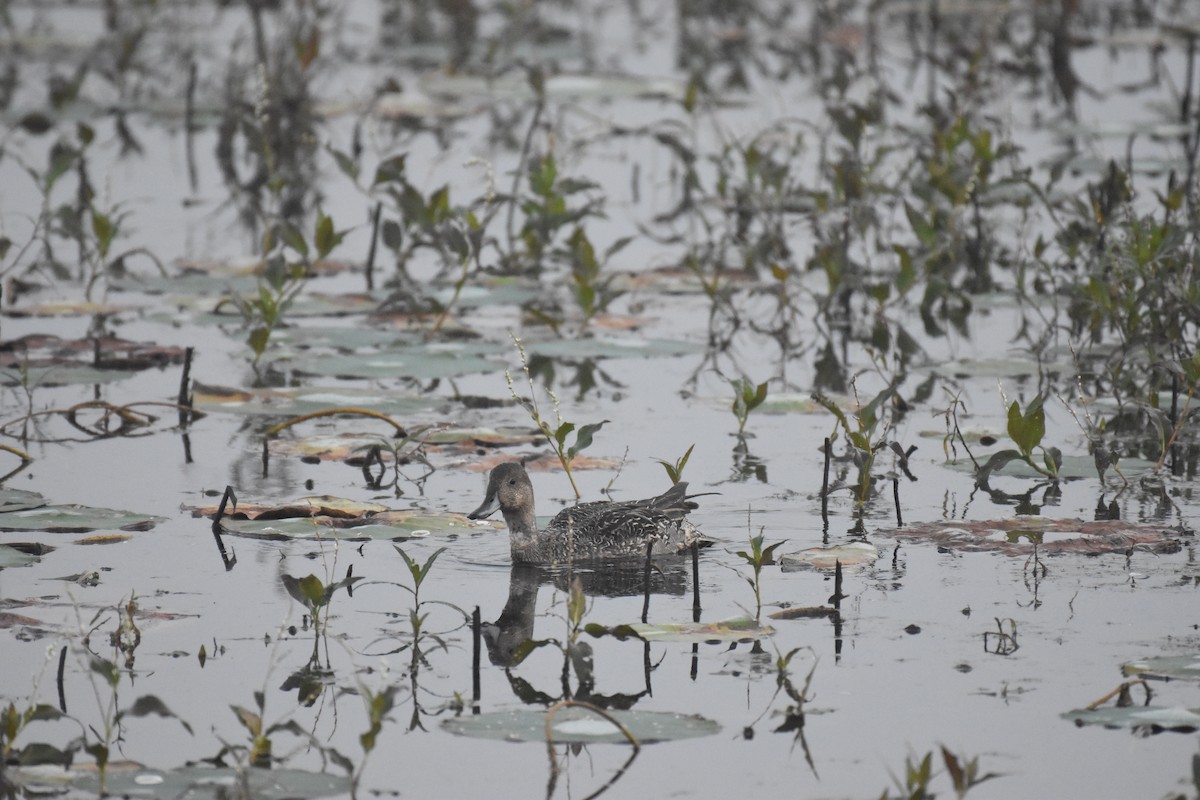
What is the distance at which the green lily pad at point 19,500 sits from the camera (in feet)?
23.4

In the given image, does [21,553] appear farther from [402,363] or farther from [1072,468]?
[1072,468]

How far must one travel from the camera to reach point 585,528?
272 inches

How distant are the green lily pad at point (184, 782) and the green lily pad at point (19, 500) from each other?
98.3 inches

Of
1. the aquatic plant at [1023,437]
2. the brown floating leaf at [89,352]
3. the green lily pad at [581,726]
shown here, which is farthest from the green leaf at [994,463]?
the brown floating leaf at [89,352]

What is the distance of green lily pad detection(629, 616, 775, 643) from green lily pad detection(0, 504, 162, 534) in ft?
6.79

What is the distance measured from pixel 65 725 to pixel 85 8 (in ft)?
61.0

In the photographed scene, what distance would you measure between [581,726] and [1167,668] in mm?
1625

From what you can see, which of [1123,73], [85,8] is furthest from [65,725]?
[85,8]

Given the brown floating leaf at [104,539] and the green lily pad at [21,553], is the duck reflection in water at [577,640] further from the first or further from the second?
the green lily pad at [21,553]

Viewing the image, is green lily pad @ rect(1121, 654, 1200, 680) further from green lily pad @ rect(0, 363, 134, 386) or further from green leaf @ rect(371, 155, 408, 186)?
green leaf @ rect(371, 155, 408, 186)

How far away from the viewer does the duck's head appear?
267 inches

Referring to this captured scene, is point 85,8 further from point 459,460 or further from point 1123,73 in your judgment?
point 459,460

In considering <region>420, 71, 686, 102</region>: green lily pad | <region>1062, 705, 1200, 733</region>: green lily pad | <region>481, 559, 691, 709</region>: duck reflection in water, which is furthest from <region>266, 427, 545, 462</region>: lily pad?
<region>420, 71, 686, 102</region>: green lily pad

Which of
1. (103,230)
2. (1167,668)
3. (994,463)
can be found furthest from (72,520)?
(103,230)
